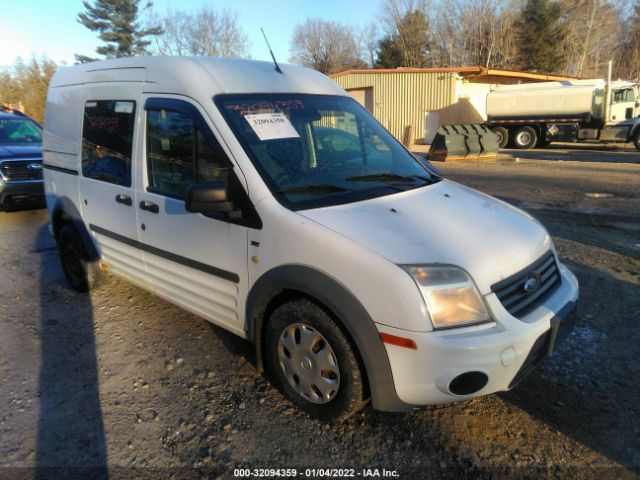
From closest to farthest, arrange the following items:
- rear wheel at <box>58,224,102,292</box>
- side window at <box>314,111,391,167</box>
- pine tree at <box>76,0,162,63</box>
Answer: side window at <box>314,111,391,167</box> < rear wheel at <box>58,224,102,292</box> < pine tree at <box>76,0,162,63</box>

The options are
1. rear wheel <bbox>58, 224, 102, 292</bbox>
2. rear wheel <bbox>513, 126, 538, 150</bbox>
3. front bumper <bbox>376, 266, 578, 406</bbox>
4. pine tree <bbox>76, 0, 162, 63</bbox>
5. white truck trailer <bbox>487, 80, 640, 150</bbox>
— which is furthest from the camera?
pine tree <bbox>76, 0, 162, 63</bbox>

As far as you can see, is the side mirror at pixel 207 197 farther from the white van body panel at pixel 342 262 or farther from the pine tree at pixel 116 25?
the pine tree at pixel 116 25

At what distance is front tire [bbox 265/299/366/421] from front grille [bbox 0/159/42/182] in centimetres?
756

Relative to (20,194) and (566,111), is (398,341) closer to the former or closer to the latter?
(20,194)

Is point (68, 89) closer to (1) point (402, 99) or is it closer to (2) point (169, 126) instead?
(2) point (169, 126)

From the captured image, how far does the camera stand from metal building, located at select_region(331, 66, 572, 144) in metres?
25.8

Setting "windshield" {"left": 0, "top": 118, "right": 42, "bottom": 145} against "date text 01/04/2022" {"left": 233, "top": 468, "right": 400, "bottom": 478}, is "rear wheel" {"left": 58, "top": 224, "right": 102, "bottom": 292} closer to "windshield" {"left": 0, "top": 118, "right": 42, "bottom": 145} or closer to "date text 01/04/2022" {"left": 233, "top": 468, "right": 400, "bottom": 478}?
"date text 01/04/2022" {"left": 233, "top": 468, "right": 400, "bottom": 478}

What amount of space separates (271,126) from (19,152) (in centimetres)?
769

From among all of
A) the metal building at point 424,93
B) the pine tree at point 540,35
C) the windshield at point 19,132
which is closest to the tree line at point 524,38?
the pine tree at point 540,35

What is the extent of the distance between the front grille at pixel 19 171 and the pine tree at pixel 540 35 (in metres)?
48.8

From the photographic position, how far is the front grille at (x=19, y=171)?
329 inches

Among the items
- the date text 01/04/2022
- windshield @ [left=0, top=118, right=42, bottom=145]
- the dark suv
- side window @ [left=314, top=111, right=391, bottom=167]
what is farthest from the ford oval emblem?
windshield @ [left=0, top=118, right=42, bottom=145]

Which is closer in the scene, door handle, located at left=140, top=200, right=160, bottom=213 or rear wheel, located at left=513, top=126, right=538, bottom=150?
door handle, located at left=140, top=200, right=160, bottom=213

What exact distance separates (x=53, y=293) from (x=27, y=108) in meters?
25.6
